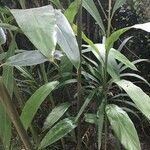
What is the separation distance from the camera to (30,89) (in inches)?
40.2

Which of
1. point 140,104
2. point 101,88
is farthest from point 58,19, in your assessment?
point 101,88

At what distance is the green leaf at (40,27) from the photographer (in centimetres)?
32

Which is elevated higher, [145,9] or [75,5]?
[75,5]

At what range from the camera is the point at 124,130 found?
2.00 ft

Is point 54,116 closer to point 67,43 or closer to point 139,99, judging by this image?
point 139,99

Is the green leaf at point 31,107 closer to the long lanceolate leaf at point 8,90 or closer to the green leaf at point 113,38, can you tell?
the long lanceolate leaf at point 8,90

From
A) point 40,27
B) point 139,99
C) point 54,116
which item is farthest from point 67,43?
point 54,116

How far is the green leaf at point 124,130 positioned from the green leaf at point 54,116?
14cm

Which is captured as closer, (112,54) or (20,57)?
(20,57)

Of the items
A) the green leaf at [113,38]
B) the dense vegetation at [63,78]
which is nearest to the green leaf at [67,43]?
the dense vegetation at [63,78]

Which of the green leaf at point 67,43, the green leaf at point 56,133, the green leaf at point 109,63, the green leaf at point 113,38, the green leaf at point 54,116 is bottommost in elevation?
the green leaf at point 56,133

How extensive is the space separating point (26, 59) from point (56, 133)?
22 cm

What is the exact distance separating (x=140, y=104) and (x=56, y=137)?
206mm

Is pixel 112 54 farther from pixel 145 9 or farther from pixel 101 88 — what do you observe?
pixel 145 9
